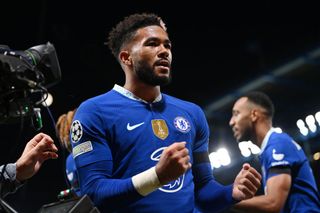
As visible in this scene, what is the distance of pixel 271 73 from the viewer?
8445 millimetres

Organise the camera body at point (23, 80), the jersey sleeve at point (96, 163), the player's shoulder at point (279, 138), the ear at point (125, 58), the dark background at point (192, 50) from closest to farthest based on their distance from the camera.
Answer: the camera body at point (23, 80) < the jersey sleeve at point (96, 163) < the ear at point (125, 58) < the player's shoulder at point (279, 138) < the dark background at point (192, 50)

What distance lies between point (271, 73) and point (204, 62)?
3.72ft

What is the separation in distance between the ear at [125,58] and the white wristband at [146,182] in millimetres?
677

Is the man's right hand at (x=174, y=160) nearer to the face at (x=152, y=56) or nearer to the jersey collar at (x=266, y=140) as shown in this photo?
the face at (x=152, y=56)

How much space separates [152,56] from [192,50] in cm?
558

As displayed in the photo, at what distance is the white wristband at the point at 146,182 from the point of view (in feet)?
5.58

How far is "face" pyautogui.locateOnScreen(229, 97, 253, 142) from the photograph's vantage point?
3.54m

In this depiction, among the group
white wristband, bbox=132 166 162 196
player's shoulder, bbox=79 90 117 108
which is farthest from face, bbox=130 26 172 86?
white wristband, bbox=132 166 162 196

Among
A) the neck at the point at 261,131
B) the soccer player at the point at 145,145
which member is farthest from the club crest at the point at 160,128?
the neck at the point at 261,131

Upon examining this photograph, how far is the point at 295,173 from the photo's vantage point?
9.74 feet

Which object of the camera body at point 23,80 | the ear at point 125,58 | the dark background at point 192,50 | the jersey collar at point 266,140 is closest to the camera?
the camera body at point 23,80

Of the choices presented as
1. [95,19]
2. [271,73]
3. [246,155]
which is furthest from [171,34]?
[246,155]

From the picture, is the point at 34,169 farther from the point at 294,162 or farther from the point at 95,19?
the point at 95,19

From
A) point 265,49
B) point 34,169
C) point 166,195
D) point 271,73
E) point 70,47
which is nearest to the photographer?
point 166,195
